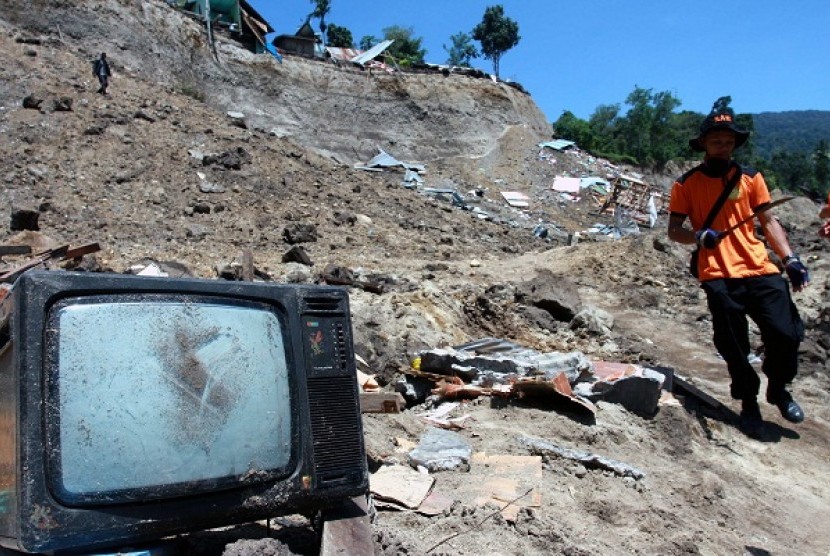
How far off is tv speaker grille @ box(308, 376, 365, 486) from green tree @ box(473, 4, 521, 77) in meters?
56.9

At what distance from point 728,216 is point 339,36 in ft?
181

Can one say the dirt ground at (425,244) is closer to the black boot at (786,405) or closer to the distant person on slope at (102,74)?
the black boot at (786,405)

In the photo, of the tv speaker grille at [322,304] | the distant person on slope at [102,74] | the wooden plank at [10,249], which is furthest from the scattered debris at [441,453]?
the distant person on slope at [102,74]

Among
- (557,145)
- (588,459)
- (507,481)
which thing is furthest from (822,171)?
(507,481)

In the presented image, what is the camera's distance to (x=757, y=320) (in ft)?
15.6

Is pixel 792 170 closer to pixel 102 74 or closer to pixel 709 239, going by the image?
pixel 102 74

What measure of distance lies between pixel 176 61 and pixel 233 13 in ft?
23.0

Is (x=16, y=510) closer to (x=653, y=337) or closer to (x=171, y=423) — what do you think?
(x=171, y=423)

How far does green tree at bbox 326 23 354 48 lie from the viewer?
56.5 m

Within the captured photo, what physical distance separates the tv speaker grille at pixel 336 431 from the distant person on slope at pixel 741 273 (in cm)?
312

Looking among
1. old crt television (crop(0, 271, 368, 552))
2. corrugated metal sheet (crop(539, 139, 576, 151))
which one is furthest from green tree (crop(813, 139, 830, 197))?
old crt television (crop(0, 271, 368, 552))

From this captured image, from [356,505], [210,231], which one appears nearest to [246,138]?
[210,231]

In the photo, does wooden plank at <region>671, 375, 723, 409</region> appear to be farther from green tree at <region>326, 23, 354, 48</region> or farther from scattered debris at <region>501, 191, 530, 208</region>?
green tree at <region>326, 23, 354, 48</region>

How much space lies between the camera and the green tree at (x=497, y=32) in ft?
185
